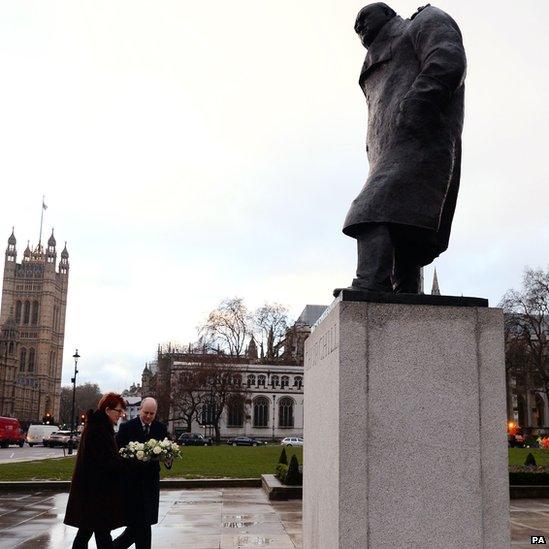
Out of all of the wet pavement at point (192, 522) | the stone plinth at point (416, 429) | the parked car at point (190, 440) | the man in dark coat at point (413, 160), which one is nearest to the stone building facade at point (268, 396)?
the parked car at point (190, 440)

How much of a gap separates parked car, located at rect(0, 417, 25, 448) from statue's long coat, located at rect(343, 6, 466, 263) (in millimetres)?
51407

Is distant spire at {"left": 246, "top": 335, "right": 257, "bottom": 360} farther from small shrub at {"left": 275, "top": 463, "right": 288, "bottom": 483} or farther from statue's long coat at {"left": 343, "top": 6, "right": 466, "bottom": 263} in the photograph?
statue's long coat at {"left": 343, "top": 6, "right": 466, "bottom": 263}

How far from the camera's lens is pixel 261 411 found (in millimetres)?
86062

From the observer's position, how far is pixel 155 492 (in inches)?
235

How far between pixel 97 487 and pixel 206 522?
17.0 feet

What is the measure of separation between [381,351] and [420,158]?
4.75 feet

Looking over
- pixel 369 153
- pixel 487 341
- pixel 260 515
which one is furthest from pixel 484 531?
pixel 260 515

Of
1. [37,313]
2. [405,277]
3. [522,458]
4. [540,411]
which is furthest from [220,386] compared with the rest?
[37,313]

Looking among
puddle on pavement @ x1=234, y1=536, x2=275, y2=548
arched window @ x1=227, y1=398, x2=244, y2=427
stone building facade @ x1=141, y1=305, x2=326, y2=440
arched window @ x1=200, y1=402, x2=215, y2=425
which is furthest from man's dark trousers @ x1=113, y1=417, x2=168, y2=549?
stone building facade @ x1=141, y1=305, x2=326, y2=440

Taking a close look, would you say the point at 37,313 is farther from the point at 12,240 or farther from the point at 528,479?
the point at 528,479

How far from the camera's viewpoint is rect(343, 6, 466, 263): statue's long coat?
4.52 metres

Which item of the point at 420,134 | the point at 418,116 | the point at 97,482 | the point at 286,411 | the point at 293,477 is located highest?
the point at 418,116

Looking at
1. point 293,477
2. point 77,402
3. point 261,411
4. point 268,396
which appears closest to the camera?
point 293,477

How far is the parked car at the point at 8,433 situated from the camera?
50.1 meters
